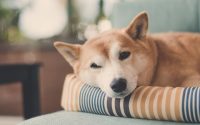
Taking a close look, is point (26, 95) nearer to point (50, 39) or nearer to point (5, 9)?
point (50, 39)

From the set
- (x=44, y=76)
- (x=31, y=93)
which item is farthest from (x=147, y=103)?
(x=44, y=76)

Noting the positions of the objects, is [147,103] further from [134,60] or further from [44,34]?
[44,34]

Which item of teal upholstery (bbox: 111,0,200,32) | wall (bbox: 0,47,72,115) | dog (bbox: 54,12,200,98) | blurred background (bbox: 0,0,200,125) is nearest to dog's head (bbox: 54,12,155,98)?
dog (bbox: 54,12,200,98)

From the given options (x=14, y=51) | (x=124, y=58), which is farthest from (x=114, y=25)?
(x=14, y=51)

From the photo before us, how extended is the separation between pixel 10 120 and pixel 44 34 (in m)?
0.79

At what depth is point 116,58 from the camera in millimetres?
1432

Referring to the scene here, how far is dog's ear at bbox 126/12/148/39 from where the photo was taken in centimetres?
150

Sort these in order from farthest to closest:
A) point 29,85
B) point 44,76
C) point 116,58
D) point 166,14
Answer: point 44,76, point 29,85, point 166,14, point 116,58

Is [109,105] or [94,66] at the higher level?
[94,66]

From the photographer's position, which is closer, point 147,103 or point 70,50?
point 147,103

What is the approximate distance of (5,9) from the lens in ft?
12.0

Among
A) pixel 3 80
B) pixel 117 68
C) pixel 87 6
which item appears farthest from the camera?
pixel 87 6

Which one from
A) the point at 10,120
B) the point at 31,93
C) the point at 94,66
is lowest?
the point at 10,120

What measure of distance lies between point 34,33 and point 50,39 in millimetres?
196
